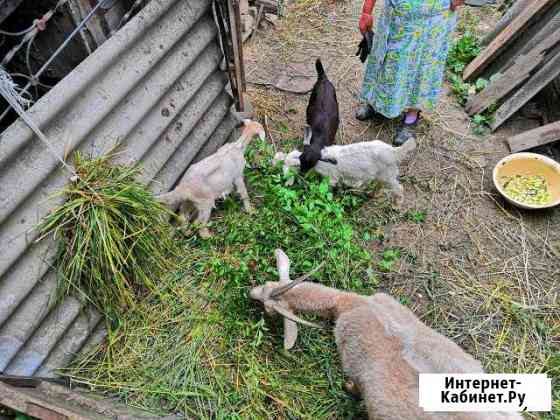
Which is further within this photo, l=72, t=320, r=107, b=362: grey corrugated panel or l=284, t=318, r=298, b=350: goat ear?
l=72, t=320, r=107, b=362: grey corrugated panel

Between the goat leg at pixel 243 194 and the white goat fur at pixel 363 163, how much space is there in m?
0.48

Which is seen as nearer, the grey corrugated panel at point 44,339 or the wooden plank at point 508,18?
the grey corrugated panel at point 44,339

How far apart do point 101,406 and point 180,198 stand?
1755 mm

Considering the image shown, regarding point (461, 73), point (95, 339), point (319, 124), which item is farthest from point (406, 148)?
point (95, 339)

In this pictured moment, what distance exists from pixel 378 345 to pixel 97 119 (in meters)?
2.52

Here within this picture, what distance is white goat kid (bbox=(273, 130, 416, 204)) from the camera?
3967 millimetres

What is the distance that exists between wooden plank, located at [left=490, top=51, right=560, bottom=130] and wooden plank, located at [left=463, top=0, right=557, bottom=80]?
2.49 ft

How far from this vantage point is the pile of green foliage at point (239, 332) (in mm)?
2975

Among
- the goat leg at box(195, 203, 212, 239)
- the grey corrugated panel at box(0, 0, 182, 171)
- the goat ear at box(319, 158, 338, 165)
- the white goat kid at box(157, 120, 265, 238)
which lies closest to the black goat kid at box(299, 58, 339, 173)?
the goat ear at box(319, 158, 338, 165)

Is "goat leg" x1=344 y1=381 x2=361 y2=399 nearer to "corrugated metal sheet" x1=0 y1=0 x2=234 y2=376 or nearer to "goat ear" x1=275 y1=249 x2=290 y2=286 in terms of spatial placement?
"goat ear" x1=275 y1=249 x2=290 y2=286

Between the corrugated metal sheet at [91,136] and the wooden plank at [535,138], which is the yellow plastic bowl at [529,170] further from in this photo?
the corrugated metal sheet at [91,136]

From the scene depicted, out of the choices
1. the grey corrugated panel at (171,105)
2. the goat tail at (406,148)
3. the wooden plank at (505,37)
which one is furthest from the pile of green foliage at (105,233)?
the wooden plank at (505,37)

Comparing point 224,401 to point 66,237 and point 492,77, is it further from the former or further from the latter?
point 492,77

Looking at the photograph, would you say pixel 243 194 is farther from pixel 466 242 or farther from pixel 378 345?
pixel 466 242
